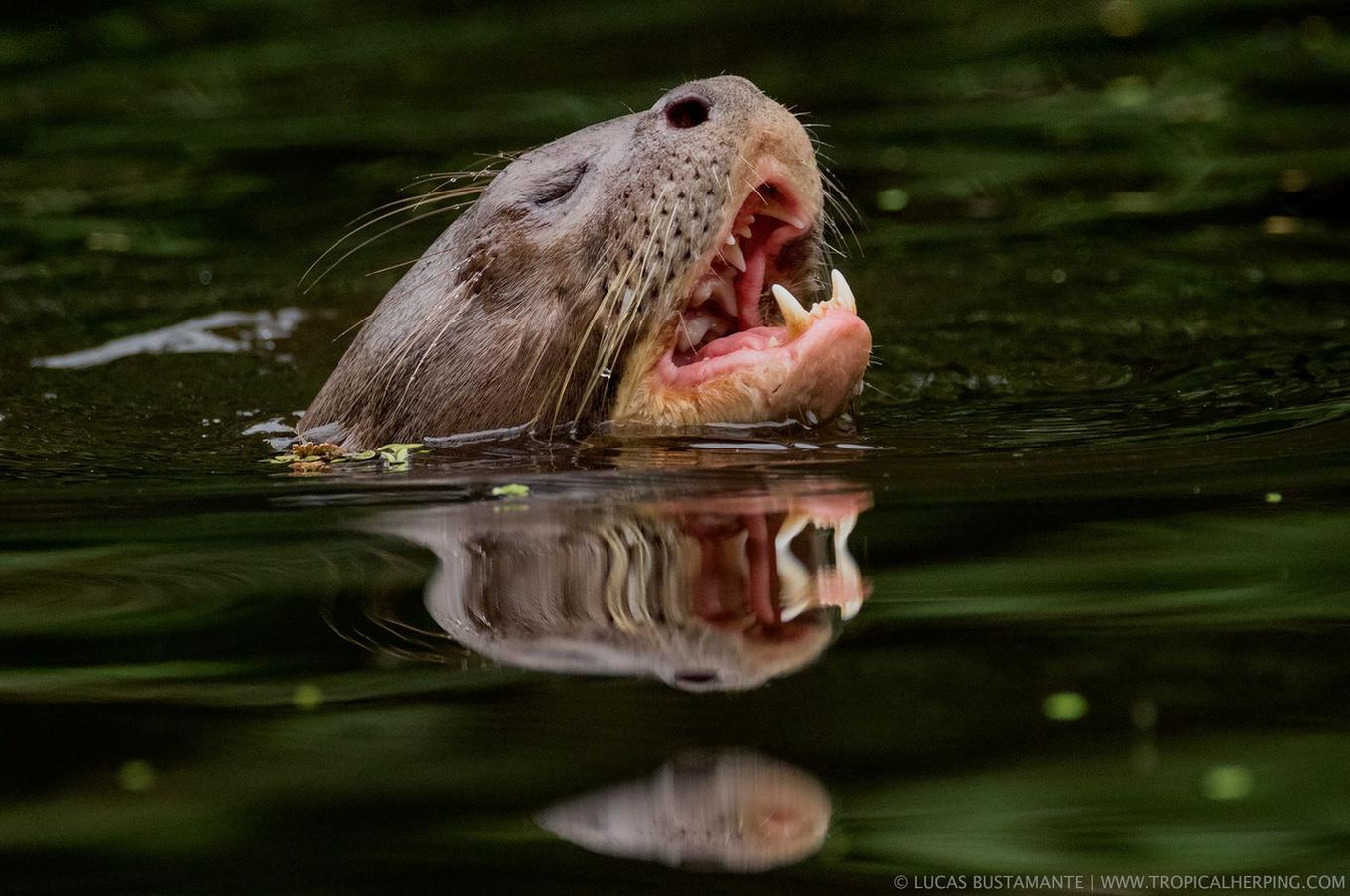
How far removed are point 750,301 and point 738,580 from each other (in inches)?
82.7

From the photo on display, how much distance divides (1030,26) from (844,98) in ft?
5.90

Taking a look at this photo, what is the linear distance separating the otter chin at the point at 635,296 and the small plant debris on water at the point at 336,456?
0.29ft

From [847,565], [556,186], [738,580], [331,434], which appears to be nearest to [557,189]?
[556,186]

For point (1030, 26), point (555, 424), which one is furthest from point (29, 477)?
point (1030, 26)

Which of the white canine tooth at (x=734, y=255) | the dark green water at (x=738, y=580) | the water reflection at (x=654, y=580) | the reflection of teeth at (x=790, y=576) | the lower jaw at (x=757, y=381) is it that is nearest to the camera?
the dark green water at (x=738, y=580)

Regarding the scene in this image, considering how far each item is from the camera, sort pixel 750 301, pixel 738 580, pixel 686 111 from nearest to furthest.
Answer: pixel 738 580 → pixel 686 111 → pixel 750 301

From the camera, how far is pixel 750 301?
5.44m

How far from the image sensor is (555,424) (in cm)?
538

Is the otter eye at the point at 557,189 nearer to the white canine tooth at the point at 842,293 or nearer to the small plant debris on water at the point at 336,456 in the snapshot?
the small plant debris on water at the point at 336,456

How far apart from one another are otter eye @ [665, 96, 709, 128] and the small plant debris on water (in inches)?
42.7

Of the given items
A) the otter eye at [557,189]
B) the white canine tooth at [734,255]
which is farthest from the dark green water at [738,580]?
the otter eye at [557,189]

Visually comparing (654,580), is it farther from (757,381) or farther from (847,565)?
(757,381)

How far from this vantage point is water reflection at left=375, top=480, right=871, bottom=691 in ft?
10.3

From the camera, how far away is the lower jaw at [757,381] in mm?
5000
